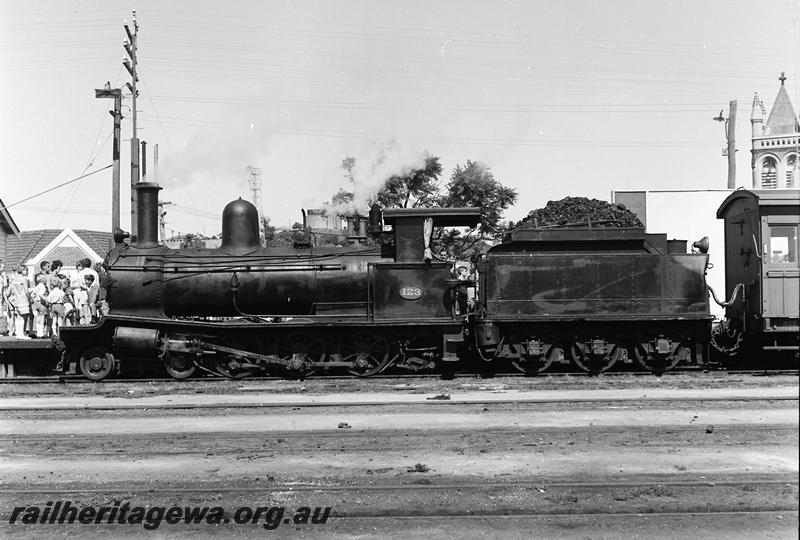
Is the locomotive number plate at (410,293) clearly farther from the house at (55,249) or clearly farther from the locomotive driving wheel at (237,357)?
the house at (55,249)

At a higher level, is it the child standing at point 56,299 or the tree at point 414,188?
the tree at point 414,188

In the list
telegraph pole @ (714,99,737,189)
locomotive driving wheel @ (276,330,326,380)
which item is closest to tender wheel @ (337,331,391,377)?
locomotive driving wheel @ (276,330,326,380)

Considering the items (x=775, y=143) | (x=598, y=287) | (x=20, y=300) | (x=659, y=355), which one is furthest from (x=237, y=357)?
(x=775, y=143)

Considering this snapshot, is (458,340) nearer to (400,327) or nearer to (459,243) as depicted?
(400,327)

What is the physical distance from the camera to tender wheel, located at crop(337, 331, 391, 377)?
43.1 ft

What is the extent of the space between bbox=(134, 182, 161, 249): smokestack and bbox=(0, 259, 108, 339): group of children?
6.06ft

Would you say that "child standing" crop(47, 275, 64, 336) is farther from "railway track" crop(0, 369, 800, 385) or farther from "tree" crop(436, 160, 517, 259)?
"tree" crop(436, 160, 517, 259)

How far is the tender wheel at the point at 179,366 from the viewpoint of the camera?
43.1ft

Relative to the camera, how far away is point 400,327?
13102 mm

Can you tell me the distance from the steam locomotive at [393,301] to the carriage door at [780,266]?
1.08 m

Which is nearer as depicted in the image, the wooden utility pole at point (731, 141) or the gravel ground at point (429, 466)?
the gravel ground at point (429, 466)

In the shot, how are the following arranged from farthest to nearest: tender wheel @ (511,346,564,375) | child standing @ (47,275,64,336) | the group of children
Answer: the group of children < child standing @ (47,275,64,336) < tender wheel @ (511,346,564,375)

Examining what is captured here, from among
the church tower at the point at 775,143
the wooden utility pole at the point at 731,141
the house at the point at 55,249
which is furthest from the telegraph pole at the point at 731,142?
the house at the point at 55,249

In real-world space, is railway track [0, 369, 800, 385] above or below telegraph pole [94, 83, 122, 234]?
below
